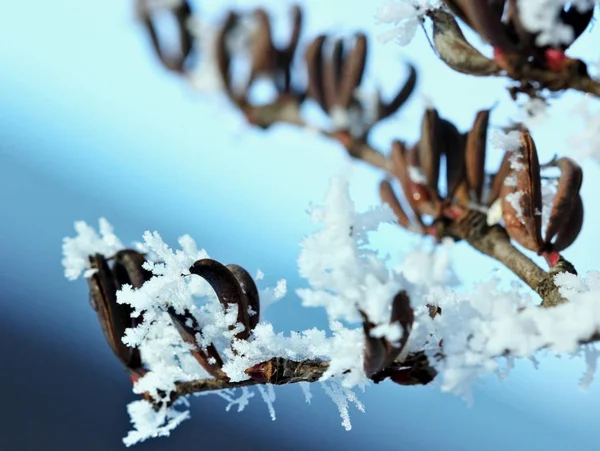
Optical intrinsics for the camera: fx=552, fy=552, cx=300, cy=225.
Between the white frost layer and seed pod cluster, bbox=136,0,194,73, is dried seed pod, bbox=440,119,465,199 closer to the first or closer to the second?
the white frost layer

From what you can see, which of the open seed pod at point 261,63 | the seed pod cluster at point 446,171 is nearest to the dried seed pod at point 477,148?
the seed pod cluster at point 446,171

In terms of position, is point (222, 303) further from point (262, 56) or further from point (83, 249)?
point (262, 56)

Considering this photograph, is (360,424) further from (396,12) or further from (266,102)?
(396,12)

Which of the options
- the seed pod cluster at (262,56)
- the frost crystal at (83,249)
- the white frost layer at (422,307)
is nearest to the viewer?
the white frost layer at (422,307)

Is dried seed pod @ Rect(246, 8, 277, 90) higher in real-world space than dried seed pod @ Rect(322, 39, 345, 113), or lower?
higher

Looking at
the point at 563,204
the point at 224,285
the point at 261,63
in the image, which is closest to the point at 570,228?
the point at 563,204

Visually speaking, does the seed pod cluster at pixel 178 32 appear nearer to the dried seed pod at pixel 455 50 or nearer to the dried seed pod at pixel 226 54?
the dried seed pod at pixel 226 54

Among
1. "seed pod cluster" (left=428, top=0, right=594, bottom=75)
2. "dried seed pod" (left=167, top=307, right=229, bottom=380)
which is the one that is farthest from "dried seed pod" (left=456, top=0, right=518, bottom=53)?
"dried seed pod" (left=167, top=307, right=229, bottom=380)
